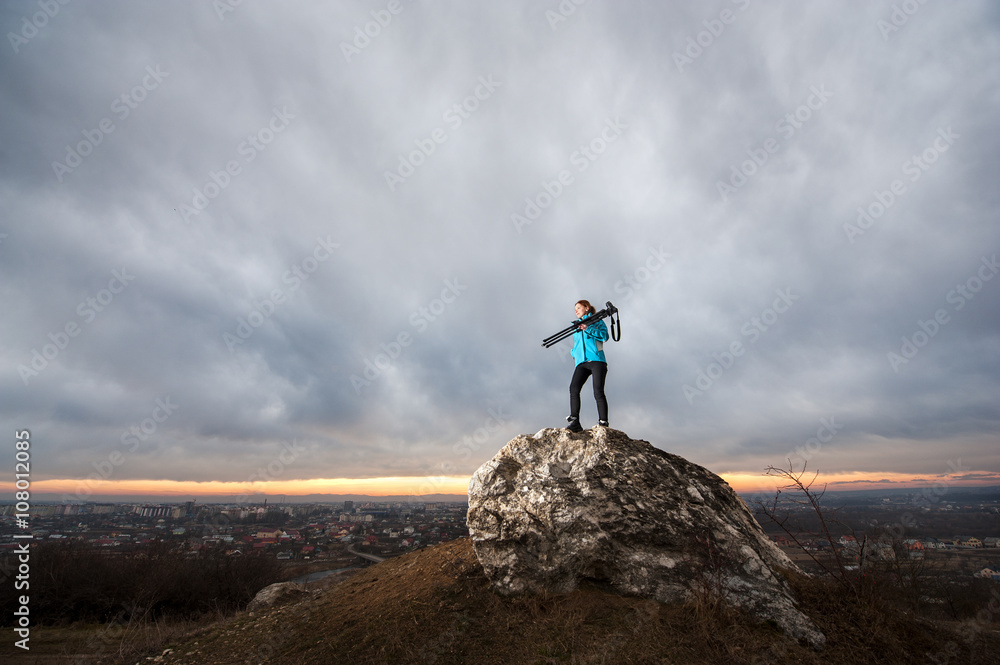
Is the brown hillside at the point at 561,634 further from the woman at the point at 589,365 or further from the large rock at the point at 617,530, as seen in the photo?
the woman at the point at 589,365

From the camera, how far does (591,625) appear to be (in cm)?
655

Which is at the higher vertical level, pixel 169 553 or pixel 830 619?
pixel 830 619

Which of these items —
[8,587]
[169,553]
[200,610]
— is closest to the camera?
[8,587]

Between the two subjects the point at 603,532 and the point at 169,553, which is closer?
the point at 603,532

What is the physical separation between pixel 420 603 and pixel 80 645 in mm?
12104

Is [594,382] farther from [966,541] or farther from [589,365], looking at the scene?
[966,541]

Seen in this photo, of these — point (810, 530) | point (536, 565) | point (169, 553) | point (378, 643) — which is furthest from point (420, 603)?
point (169, 553)

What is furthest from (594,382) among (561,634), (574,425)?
(561,634)

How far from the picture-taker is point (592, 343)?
9.27 metres

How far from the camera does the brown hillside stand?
5926 mm

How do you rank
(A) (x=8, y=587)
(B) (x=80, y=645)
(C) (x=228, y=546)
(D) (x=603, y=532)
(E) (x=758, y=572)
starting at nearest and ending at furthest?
(E) (x=758, y=572) → (D) (x=603, y=532) → (B) (x=80, y=645) → (A) (x=8, y=587) → (C) (x=228, y=546)

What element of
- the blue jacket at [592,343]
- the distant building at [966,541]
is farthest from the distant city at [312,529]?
the blue jacket at [592,343]

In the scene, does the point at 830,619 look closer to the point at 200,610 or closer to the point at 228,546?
the point at 200,610

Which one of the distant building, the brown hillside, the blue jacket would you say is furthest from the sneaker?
the distant building
